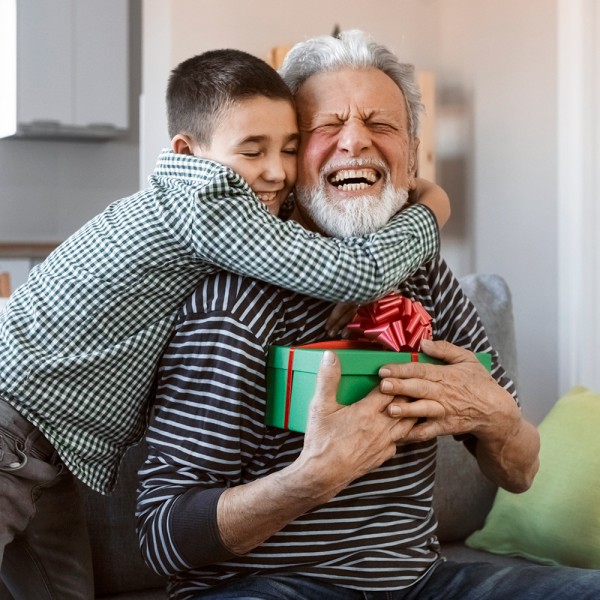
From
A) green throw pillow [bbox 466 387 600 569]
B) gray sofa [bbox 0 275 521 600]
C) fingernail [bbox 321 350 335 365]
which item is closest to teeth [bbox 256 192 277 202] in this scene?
fingernail [bbox 321 350 335 365]

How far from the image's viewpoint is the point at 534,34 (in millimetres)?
3217

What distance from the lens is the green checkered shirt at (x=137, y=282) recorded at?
1.23 meters

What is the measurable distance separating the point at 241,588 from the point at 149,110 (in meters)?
2.64

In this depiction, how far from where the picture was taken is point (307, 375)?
1189mm

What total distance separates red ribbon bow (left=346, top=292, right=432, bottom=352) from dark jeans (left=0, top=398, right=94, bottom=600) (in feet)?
1.57

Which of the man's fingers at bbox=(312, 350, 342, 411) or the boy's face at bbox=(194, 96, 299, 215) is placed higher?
the boy's face at bbox=(194, 96, 299, 215)

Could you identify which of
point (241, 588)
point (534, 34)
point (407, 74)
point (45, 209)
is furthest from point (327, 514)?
point (45, 209)

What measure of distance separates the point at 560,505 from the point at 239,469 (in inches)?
36.2

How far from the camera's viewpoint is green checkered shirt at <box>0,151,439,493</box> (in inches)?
48.3

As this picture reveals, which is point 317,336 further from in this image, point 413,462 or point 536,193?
point 536,193

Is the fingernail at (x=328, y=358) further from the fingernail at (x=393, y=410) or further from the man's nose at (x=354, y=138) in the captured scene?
the man's nose at (x=354, y=138)

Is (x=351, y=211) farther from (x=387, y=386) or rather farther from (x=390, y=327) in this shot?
(x=387, y=386)

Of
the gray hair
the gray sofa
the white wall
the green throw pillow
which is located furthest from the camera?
the white wall

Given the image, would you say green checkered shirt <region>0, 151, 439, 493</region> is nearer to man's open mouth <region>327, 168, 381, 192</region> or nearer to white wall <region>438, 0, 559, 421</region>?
man's open mouth <region>327, 168, 381, 192</region>
